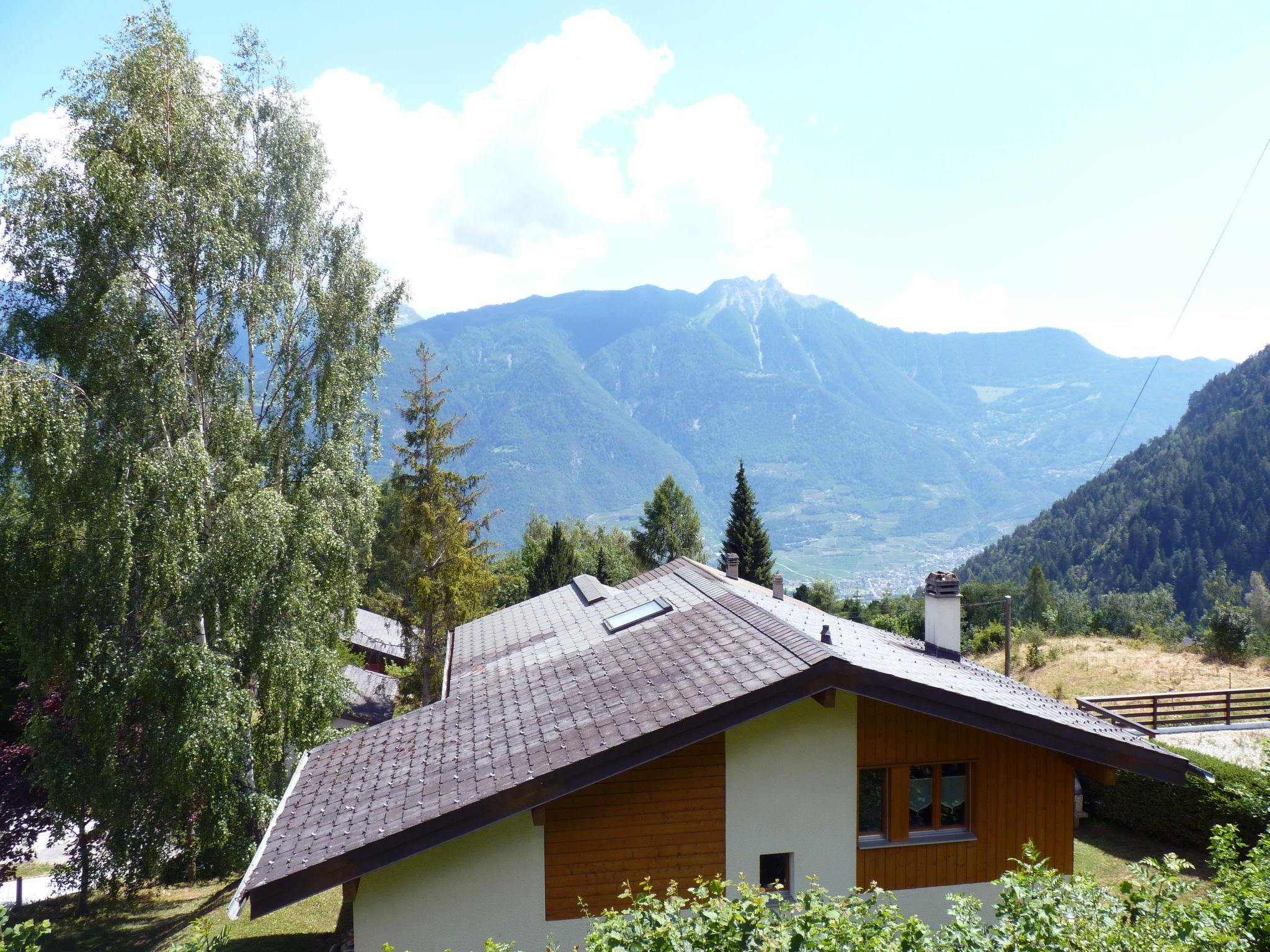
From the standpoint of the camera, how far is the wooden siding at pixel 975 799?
8.60 metres

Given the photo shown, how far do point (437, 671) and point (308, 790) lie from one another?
19.4m

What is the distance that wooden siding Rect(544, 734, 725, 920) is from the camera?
7.88 m

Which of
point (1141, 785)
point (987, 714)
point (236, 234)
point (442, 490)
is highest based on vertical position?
point (236, 234)

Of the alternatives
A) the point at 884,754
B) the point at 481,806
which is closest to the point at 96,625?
the point at 481,806

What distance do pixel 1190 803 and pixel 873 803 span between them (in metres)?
9.89

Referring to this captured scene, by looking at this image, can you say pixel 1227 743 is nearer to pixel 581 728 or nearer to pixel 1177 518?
pixel 581 728

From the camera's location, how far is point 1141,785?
15656 millimetres

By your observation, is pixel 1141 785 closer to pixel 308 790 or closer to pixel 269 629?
pixel 308 790

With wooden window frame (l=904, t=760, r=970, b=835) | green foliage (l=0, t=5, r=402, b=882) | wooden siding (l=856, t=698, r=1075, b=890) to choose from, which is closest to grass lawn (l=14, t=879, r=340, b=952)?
green foliage (l=0, t=5, r=402, b=882)

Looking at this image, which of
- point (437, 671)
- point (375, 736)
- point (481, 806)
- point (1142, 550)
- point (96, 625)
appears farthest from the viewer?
point (1142, 550)

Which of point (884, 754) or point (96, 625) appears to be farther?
point (96, 625)

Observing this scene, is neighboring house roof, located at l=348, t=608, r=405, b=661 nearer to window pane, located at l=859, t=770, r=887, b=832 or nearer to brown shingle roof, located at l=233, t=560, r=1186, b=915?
brown shingle roof, located at l=233, t=560, r=1186, b=915

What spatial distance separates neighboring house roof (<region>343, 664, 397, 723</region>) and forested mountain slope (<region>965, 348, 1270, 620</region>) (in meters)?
87.5

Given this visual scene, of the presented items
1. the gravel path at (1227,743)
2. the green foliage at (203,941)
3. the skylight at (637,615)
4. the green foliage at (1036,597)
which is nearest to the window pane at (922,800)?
the skylight at (637,615)
